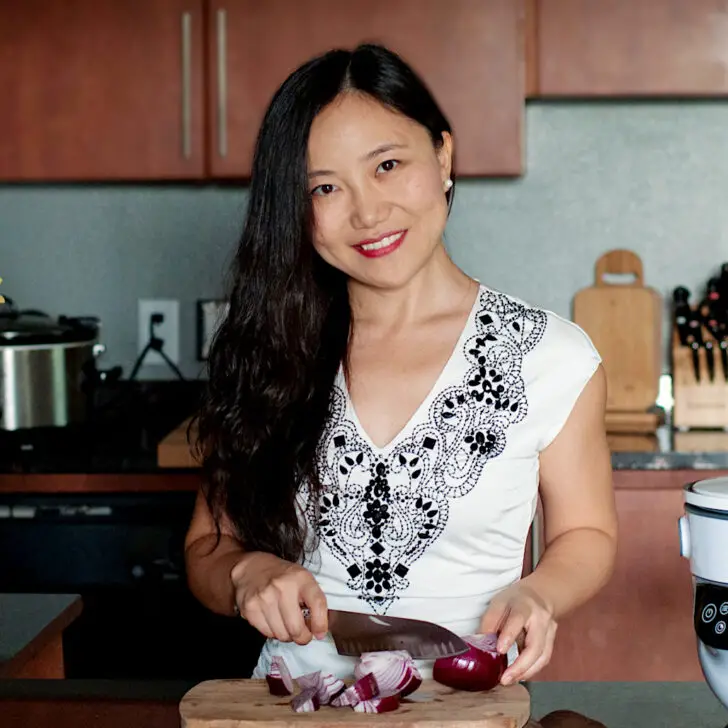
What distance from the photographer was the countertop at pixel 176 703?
39.0 inches

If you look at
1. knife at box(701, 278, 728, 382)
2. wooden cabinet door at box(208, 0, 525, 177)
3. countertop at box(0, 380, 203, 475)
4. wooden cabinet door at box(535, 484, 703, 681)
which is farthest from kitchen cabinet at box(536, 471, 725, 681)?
countertop at box(0, 380, 203, 475)

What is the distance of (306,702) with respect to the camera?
3.09 feet

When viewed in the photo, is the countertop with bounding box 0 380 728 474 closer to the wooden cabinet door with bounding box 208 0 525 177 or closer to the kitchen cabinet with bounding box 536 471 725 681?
the kitchen cabinet with bounding box 536 471 725 681

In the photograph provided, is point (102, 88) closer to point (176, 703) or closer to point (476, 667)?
point (176, 703)

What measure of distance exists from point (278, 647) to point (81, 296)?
65.0 inches

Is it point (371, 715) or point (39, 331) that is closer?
point (371, 715)

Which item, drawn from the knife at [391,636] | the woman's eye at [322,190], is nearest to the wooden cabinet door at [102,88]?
the woman's eye at [322,190]

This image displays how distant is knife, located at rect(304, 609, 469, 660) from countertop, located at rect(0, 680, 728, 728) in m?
0.10

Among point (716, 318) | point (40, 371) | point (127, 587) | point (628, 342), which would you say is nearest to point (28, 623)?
point (127, 587)

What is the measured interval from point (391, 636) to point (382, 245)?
1.37 feet

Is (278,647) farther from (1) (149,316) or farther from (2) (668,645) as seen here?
(1) (149,316)

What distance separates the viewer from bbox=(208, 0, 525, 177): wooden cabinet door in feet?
7.53

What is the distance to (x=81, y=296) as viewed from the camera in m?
2.74

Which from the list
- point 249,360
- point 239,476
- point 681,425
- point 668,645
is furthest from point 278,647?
point 681,425
